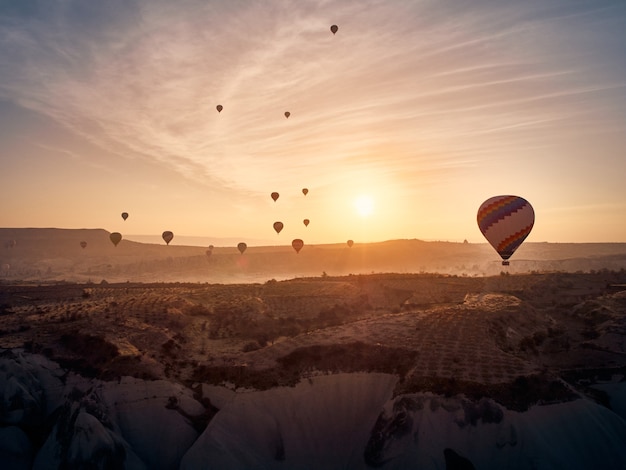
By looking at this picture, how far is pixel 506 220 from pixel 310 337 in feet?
78.7

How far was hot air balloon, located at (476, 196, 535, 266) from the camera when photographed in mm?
38875

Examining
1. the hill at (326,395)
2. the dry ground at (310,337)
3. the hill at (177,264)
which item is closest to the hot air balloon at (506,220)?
the dry ground at (310,337)

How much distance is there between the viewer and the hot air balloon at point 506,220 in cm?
3888

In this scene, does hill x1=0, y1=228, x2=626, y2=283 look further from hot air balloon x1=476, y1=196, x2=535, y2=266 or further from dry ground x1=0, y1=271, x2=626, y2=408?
hot air balloon x1=476, y1=196, x2=535, y2=266

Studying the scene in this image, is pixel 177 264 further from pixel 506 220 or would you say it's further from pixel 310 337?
pixel 310 337

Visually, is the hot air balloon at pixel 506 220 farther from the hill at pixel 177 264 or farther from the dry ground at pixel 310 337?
the hill at pixel 177 264

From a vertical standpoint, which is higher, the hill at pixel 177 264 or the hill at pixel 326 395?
the hill at pixel 177 264

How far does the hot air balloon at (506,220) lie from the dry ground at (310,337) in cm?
629

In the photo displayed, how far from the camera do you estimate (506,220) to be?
3938cm

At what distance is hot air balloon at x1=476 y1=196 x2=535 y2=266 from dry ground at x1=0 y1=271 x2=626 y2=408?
6.29m

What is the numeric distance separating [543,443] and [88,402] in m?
20.3

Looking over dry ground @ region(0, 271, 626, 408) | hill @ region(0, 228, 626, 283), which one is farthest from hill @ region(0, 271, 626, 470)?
hill @ region(0, 228, 626, 283)

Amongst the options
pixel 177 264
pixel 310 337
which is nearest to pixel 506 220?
pixel 310 337

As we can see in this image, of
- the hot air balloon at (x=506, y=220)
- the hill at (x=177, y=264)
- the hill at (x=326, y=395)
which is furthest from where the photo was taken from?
the hill at (x=177, y=264)
